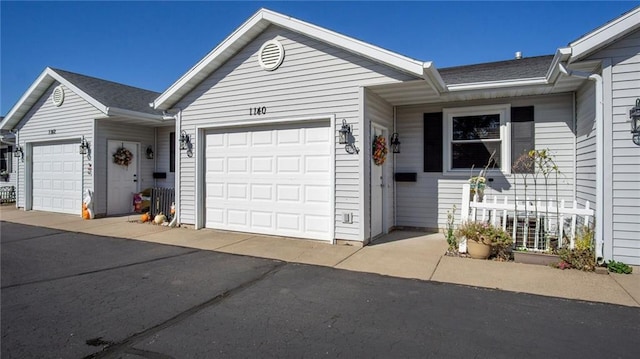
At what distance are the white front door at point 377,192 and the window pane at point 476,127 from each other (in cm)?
156

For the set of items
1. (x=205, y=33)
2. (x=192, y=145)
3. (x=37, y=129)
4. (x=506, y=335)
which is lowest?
(x=506, y=335)

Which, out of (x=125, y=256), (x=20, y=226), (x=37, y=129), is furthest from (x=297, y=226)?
(x=37, y=129)

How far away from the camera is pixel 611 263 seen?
4.84 m

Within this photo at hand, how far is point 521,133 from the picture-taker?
7.02 metres

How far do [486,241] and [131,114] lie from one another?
9140 millimetres

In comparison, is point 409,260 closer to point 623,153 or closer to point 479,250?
point 479,250

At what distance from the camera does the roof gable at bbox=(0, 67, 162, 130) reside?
9586mm

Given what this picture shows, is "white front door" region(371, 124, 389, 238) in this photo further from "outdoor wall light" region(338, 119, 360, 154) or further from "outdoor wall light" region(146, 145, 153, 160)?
"outdoor wall light" region(146, 145, 153, 160)

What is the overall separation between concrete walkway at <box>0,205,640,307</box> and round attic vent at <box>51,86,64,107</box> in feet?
13.3

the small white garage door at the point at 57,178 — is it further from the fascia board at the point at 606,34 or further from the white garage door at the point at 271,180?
the fascia board at the point at 606,34

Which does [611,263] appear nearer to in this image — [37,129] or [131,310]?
[131,310]

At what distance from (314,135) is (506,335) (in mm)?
4732

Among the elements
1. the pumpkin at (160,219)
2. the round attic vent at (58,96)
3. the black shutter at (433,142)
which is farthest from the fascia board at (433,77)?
the round attic vent at (58,96)

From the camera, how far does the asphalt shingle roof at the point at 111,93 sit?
9.85 m
